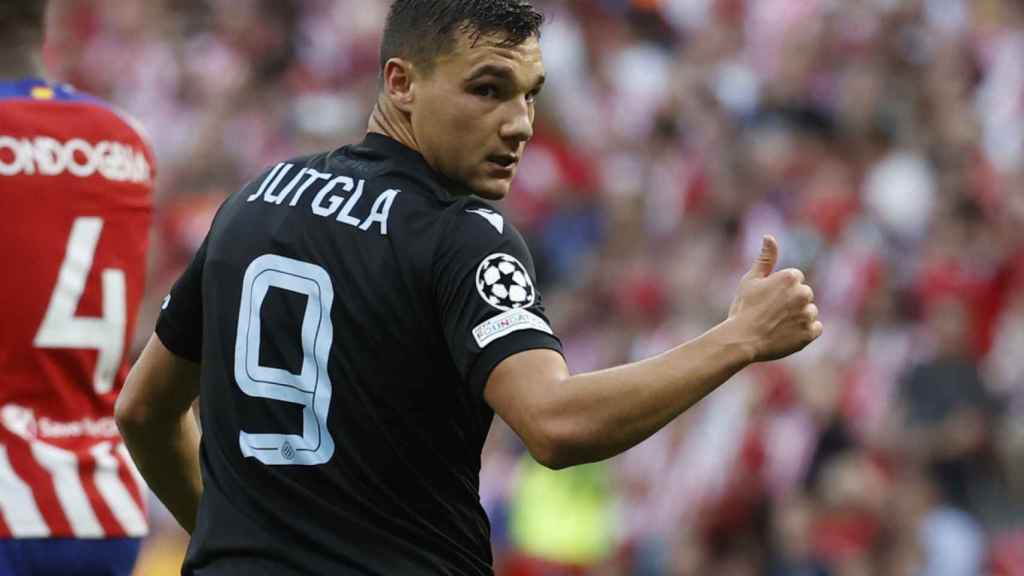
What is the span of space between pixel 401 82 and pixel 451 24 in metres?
0.19

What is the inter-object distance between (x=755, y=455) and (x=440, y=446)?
6462mm

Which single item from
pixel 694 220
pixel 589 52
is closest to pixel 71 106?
pixel 694 220

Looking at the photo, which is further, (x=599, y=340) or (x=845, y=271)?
(x=599, y=340)

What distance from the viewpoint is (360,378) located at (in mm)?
3646

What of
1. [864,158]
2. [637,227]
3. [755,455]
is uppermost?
[864,158]

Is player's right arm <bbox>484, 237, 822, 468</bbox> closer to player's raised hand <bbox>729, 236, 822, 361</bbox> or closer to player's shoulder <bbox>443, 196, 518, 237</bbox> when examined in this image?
player's raised hand <bbox>729, 236, 822, 361</bbox>

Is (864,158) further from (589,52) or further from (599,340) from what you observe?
(589,52)

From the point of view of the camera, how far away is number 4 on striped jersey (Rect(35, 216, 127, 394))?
4.84 m

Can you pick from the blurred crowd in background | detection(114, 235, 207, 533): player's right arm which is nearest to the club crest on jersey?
detection(114, 235, 207, 533): player's right arm

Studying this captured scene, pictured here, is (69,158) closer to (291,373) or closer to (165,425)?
(165,425)

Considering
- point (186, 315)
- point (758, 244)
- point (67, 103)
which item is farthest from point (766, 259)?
point (758, 244)

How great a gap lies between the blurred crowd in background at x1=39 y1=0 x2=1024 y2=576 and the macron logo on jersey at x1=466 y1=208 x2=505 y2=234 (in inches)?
232

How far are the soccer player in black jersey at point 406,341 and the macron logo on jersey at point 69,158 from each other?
3.40 ft

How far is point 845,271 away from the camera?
34.4ft
